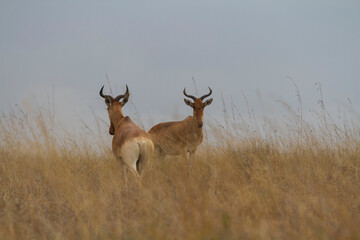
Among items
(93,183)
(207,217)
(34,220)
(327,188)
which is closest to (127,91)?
(93,183)

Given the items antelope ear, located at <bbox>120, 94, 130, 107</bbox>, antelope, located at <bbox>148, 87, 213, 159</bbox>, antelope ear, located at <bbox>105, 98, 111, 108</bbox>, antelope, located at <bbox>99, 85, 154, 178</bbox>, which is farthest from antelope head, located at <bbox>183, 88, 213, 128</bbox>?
antelope, located at <bbox>99, 85, 154, 178</bbox>

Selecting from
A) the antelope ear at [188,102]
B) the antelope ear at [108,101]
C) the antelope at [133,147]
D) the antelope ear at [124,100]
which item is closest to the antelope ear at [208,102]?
the antelope ear at [188,102]

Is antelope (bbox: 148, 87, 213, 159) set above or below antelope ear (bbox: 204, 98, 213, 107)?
below

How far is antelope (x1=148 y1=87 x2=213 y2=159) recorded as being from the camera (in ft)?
33.7

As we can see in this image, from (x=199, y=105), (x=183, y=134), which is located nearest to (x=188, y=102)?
(x=199, y=105)

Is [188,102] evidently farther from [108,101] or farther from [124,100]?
[108,101]

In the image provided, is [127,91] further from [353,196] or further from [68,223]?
[353,196]

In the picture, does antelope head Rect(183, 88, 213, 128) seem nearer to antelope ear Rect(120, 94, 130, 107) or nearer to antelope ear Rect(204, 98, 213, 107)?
antelope ear Rect(204, 98, 213, 107)

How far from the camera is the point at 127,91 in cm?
860

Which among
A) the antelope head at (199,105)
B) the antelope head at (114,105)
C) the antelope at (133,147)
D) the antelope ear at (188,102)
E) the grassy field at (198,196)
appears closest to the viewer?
the grassy field at (198,196)

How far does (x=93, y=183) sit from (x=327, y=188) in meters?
3.71

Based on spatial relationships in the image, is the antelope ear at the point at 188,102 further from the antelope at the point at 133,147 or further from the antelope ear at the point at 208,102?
the antelope at the point at 133,147

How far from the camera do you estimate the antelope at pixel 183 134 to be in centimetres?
1027

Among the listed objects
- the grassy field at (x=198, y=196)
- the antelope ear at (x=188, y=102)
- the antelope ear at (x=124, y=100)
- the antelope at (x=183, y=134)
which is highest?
the antelope ear at (x=188, y=102)
